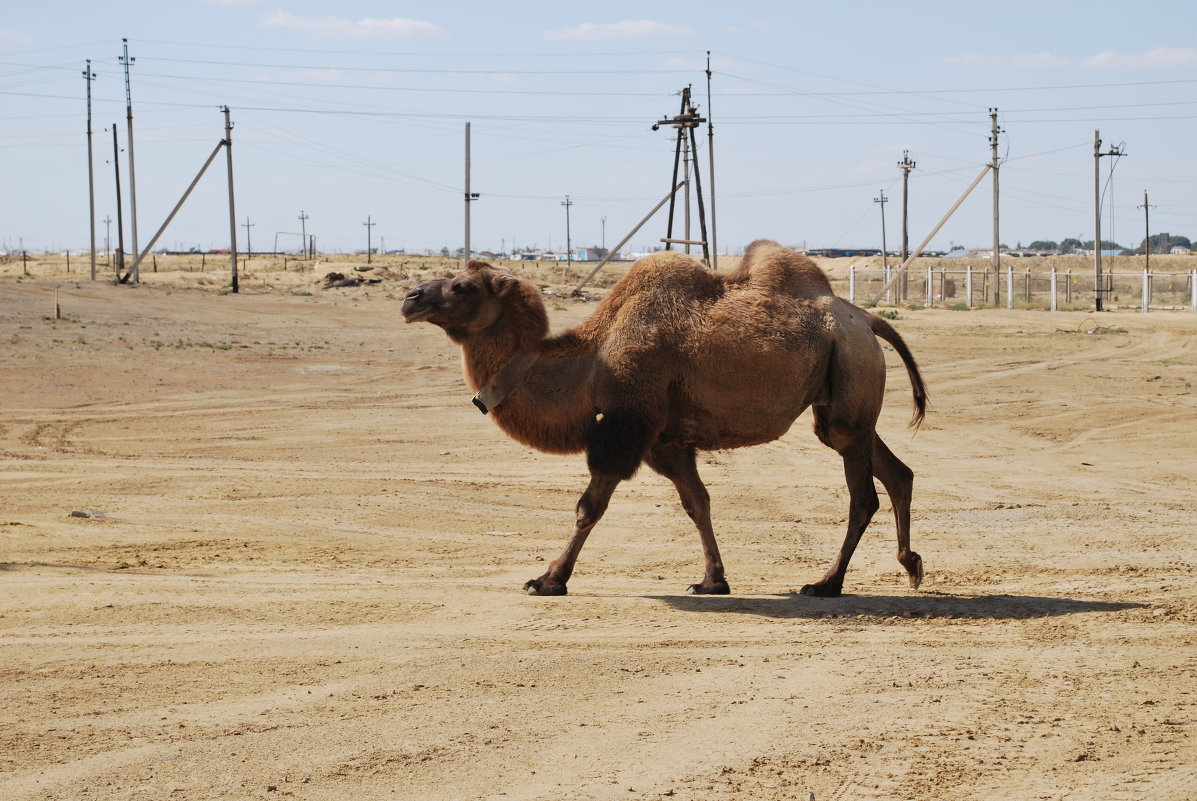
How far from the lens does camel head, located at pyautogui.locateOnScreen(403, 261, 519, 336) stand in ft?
29.0

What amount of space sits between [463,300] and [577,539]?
1.84 meters

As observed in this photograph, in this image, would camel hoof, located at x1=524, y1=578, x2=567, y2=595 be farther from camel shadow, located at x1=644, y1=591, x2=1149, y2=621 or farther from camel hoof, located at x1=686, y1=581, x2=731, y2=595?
camel hoof, located at x1=686, y1=581, x2=731, y2=595

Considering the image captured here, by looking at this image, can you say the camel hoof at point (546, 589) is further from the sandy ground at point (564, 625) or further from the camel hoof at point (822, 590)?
the camel hoof at point (822, 590)

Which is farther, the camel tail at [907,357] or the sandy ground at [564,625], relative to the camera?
the camel tail at [907,357]

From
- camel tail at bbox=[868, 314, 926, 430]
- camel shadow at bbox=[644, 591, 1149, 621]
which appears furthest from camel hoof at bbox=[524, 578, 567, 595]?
camel tail at bbox=[868, 314, 926, 430]

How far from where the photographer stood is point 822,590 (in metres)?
8.91

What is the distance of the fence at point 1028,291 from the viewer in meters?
54.3

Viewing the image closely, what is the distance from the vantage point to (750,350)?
29.6 ft

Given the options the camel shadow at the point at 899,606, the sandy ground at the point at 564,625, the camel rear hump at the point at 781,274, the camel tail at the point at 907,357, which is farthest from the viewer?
the camel tail at the point at 907,357

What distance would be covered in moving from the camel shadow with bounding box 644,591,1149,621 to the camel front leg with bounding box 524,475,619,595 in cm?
61

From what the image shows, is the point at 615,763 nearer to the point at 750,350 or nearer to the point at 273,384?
the point at 750,350

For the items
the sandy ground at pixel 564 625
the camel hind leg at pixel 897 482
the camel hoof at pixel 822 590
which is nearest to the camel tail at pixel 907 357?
the camel hind leg at pixel 897 482

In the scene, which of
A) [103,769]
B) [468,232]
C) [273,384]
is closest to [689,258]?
[103,769]

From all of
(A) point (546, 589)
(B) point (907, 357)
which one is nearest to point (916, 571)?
(B) point (907, 357)
